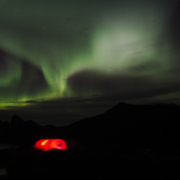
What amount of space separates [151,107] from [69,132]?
131 ft

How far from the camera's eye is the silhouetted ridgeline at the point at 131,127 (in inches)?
2411

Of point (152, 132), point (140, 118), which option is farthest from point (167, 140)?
point (140, 118)

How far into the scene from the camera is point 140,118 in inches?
3548

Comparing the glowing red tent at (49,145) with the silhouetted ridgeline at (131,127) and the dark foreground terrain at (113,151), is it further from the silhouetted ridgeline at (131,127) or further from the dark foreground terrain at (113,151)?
the silhouetted ridgeline at (131,127)

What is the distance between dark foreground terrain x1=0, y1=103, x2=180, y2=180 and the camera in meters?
8.30

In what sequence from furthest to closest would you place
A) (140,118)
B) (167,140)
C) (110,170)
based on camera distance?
(140,118) < (167,140) < (110,170)

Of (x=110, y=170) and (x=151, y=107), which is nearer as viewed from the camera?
(x=110, y=170)

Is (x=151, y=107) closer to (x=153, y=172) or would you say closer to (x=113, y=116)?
(x=113, y=116)

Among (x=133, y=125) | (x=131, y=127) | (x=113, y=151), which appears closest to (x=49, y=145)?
(x=113, y=151)

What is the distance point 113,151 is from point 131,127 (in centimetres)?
6479

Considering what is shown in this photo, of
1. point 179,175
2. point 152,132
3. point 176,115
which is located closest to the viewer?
point 179,175

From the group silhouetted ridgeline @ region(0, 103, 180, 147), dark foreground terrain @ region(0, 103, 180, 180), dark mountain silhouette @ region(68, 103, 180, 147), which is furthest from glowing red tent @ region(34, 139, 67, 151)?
dark mountain silhouette @ region(68, 103, 180, 147)

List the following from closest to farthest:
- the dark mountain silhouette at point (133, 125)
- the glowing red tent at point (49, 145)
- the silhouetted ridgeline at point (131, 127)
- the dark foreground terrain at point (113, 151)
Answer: the dark foreground terrain at point (113, 151) < the glowing red tent at point (49, 145) < the silhouetted ridgeline at point (131, 127) < the dark mountain silhouette at point (133, 125)

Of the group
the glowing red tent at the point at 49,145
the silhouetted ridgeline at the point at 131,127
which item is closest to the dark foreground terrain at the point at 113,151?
the silhouetted ridgeline at the point at 131,127
